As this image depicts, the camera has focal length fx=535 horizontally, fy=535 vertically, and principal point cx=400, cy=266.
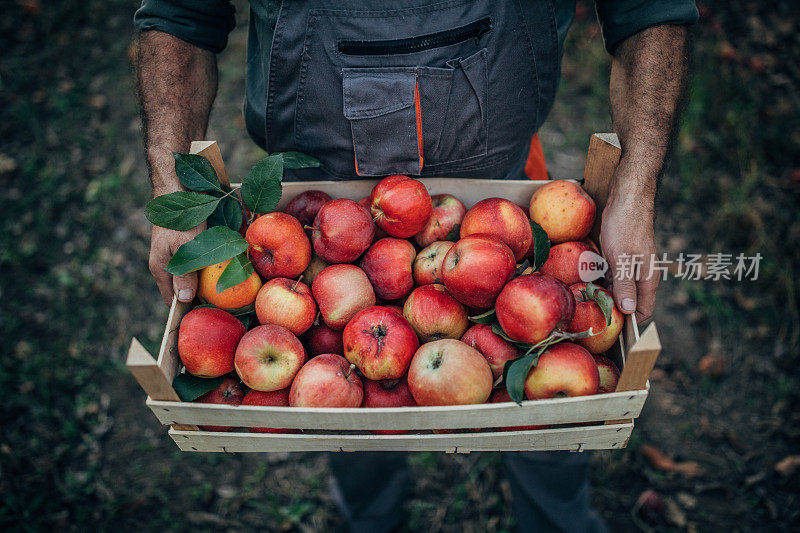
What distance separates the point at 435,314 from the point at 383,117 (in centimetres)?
68

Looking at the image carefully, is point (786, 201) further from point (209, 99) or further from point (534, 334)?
point (209, 99)

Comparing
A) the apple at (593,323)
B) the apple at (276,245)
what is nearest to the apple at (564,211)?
the apple at (593,323)

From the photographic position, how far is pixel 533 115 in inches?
79.0

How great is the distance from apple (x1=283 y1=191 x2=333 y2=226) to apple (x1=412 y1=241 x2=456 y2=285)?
399mm

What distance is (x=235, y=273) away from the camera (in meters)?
1.61

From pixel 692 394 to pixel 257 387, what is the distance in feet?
8.43

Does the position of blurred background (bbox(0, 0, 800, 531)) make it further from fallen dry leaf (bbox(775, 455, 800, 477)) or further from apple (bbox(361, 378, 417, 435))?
apple (bbox(361, 378, 417, 435))

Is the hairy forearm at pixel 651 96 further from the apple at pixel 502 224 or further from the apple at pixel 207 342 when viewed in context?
the apple at pixel 207 342

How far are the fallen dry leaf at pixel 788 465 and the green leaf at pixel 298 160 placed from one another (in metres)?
2.75

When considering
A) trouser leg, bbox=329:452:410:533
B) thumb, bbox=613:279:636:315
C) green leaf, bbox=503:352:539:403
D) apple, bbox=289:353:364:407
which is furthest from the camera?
trouser leg, bbox=329:452:410:533

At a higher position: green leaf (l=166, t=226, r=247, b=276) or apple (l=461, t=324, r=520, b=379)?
green leaf (l=166, t=226, r=247, b=276)

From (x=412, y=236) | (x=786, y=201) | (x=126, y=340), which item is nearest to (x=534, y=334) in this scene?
(x=412, y=236)

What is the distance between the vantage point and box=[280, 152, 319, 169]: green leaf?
73.7 inches

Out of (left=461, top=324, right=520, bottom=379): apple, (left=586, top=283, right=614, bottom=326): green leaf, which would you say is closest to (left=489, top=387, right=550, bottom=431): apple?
(left=461, top=324, right=520, bottom=379): apple
